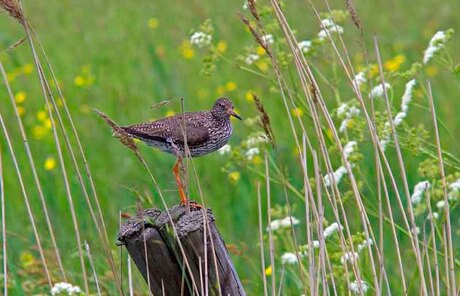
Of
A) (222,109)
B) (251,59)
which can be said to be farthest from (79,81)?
(222,109)

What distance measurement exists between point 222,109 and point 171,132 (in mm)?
514

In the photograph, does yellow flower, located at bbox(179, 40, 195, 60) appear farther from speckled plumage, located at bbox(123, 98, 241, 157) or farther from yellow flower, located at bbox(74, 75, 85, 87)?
speckled plumage, located at bbox(123, 98, 241, 157)

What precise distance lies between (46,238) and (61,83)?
4979 millimetres

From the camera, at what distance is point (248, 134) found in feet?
29.6

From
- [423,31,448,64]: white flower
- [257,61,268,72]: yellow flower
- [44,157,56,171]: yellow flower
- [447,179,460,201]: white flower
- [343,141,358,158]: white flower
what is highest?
[257,61,268,72]: yellow flower

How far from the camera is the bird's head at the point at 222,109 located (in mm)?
5387

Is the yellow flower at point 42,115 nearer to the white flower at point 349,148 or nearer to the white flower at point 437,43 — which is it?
the white flower at point 349,148

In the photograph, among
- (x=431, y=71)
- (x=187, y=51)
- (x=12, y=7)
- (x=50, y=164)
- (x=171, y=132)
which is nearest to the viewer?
(x=12, y=7)

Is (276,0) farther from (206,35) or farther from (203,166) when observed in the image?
(203,166)

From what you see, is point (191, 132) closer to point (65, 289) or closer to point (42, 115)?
point (65, 289)

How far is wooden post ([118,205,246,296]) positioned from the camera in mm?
3738

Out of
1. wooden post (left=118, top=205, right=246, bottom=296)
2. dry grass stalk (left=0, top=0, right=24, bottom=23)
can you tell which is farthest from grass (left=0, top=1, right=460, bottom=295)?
dry grass stalk (left=0, top=0, right=24, bottom=23)

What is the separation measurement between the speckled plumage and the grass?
370 millimetres

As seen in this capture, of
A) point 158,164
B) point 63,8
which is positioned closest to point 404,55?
point 158,164
